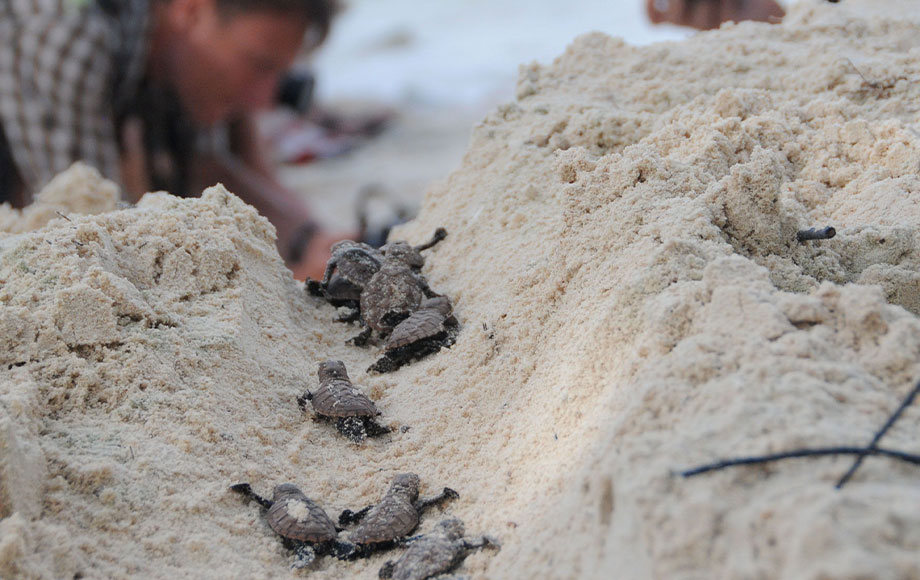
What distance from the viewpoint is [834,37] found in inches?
89.1

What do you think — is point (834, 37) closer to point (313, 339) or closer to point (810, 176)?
point (810, 176)

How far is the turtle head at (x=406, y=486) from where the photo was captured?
1.24 metres

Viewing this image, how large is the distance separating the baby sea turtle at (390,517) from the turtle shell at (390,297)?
55 cm

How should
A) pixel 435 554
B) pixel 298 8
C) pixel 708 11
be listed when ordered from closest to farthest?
pixel 435 554
pixel 708 11
pixel 298 8

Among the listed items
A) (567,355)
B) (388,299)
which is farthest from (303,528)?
(388,299)

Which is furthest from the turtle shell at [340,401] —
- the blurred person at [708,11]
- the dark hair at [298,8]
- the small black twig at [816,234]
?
the dark hair at [298,8]

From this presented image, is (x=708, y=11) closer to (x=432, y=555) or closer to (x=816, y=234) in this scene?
(x=816, y=234)

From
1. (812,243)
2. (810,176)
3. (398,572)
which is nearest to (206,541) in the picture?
(398,572)

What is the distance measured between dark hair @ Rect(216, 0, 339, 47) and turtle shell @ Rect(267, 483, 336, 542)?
11.9 feet

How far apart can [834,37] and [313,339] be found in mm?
1873

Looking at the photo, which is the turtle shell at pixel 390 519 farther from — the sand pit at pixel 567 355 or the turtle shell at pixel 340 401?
the turtle shell at pixel 340 401

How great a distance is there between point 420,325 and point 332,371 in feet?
0.73

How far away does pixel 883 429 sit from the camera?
81cm

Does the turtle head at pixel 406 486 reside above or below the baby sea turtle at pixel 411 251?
below
